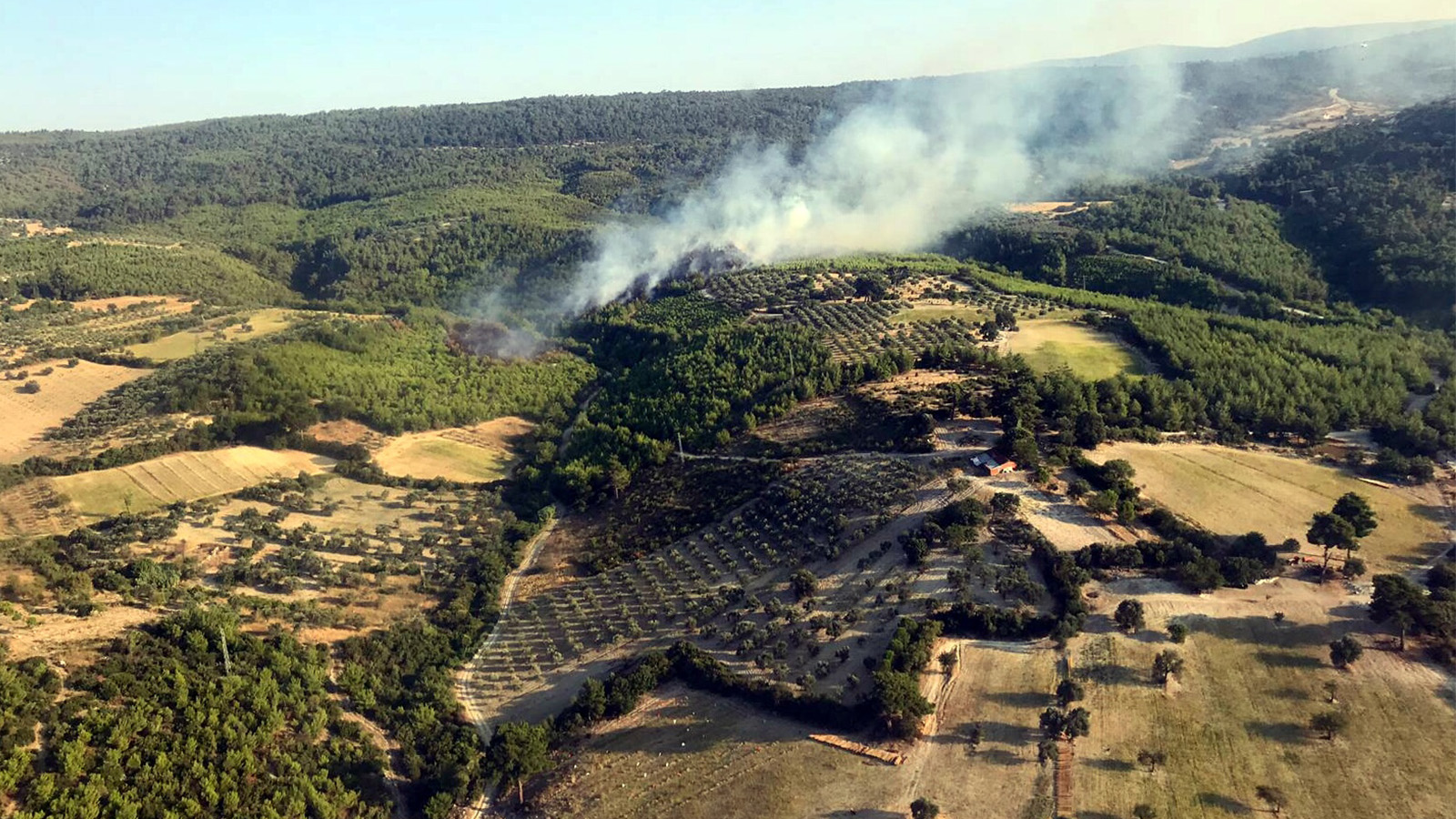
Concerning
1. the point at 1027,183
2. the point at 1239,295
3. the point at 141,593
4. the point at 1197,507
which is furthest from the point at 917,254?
the point at 141,593

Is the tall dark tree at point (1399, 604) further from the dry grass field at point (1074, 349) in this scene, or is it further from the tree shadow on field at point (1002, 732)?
the dry grass field at point (1074, 349)

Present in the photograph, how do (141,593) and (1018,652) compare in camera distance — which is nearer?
(1018,652)

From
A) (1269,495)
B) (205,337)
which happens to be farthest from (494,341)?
(1269,495)

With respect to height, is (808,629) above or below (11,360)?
below

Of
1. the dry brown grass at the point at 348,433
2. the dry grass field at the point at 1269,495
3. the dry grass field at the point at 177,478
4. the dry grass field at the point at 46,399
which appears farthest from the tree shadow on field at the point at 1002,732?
the dry grass field at the point at 46,399

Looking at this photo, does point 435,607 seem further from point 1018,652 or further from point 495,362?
point 495,362

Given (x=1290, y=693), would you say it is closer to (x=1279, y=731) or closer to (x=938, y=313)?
(x=1279, y=731)
